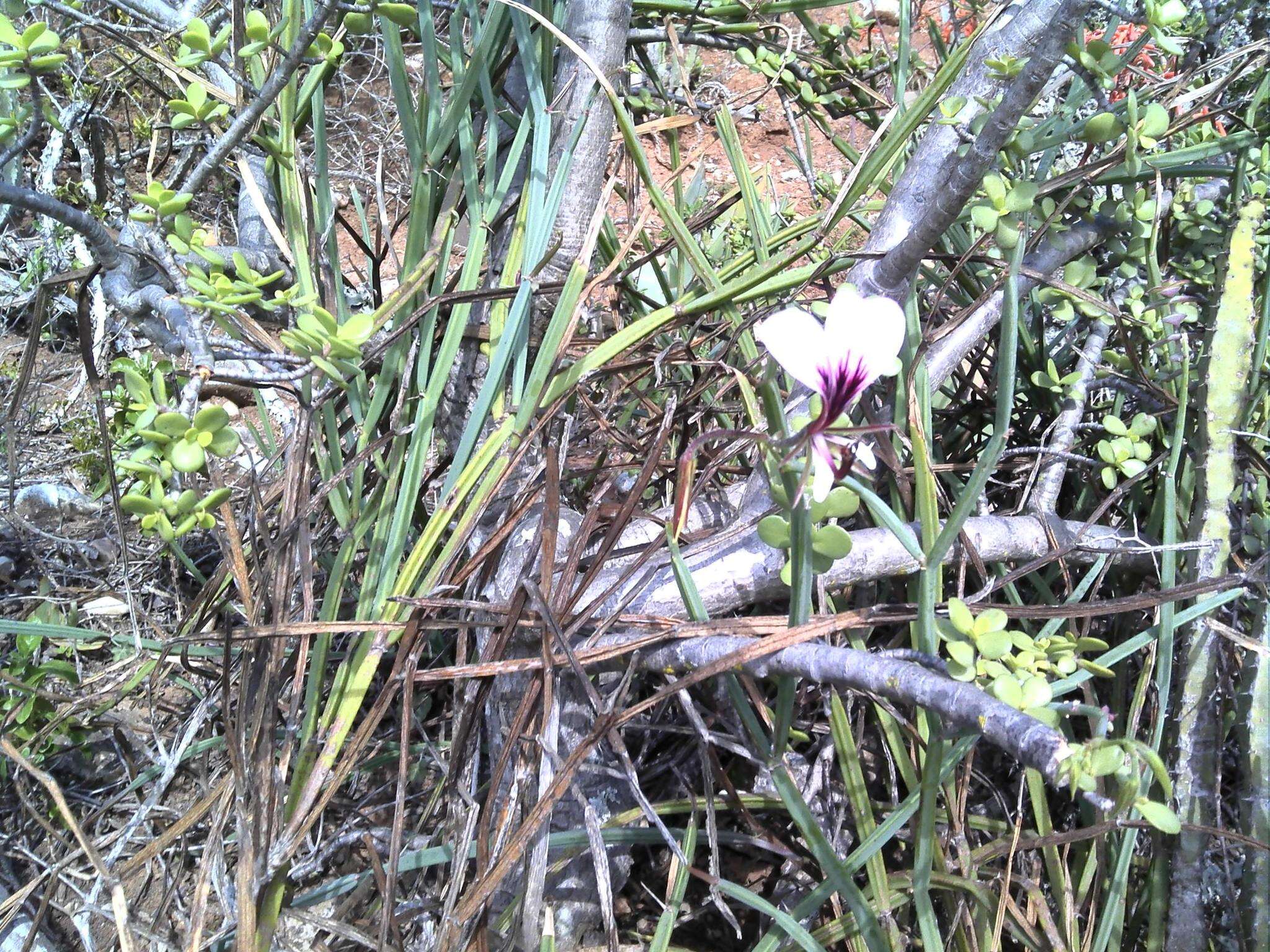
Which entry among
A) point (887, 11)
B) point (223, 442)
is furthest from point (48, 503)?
point (887, 11)

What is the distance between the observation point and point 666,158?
3125mm

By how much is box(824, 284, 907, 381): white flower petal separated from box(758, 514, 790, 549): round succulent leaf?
0.29 ft

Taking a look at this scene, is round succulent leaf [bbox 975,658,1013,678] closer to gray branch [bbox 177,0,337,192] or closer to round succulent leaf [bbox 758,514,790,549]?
round succulent leaf [bbox 758,514,790,549]

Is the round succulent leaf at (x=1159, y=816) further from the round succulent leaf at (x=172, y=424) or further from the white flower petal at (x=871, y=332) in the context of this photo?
the round succulent leaf at (x=172, y=424)

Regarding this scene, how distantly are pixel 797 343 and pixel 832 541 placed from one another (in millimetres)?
110

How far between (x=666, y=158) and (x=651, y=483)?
2519 millimetres

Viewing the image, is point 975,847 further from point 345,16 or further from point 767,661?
point 345,16

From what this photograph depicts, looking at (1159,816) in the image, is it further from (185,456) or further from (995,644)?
(185,456)

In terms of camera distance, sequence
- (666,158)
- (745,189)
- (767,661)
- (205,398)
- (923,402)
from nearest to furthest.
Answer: (767,661) < (923,402) < (745,189) < (205,398) < (666,158)

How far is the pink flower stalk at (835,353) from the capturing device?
38 cm

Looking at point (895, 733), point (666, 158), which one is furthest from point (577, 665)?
point (666, 158)

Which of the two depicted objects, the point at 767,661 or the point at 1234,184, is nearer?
the point at 767,661

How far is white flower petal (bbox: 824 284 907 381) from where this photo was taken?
1.28 feet

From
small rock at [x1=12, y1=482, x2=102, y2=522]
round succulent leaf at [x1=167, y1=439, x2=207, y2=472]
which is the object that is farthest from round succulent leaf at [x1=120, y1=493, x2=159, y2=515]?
small rock at [x1=12, y1=482, x2=102, y2=522]
